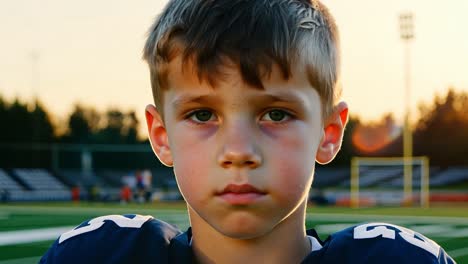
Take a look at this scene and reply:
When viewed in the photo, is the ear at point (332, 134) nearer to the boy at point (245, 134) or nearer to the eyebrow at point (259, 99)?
the boy at point (245, 134)

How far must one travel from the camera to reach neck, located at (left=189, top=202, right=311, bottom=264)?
167 cm

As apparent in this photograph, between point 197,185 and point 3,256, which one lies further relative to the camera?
point 3,256

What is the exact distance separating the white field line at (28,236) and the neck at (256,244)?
234 inches

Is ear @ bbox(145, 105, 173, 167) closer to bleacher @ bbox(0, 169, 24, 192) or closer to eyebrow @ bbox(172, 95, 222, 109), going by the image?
eyebrow @ bbox(172, 95, 222, 109)

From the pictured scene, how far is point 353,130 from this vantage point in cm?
5094

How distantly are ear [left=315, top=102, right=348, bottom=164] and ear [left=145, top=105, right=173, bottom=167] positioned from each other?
336 millimetres

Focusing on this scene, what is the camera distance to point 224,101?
1.53m

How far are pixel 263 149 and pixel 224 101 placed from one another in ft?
0.40

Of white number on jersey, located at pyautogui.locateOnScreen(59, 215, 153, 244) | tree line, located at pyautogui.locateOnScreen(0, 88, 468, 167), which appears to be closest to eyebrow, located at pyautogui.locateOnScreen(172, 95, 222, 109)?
white number on jersey, located at pyautogui.locateOnScreen(59, 215, 153, 244)

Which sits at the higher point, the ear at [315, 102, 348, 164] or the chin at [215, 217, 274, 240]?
the ear at [315, 102, 348, 164]

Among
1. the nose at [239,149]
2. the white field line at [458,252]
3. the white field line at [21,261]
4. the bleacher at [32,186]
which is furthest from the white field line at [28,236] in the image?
the bleacher at [32,186]

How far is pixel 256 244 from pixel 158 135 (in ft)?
1.11

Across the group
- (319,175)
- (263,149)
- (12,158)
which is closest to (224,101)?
(263,149)

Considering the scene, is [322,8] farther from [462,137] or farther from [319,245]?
[462,137]
